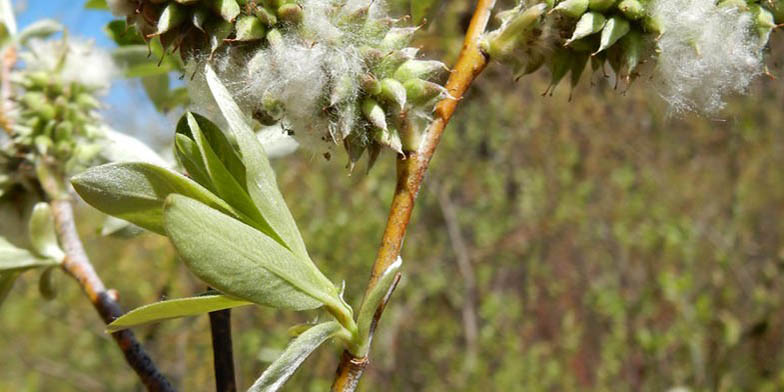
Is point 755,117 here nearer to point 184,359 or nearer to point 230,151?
point 184,359

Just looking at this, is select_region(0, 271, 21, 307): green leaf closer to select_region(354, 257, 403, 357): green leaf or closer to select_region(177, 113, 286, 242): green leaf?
select_region(177, 113, 286, 242): green leaf

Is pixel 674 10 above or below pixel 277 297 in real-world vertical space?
above

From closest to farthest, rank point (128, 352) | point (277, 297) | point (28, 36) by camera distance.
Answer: point (277, 297), point (128, 352), point (28, 36)

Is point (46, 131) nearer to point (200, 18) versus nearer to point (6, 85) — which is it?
point (6, 85)

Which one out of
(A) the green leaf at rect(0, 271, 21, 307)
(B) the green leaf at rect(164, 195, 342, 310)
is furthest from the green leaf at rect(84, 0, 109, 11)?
(B) the green leaf at rect(164, 195, 342, 310)

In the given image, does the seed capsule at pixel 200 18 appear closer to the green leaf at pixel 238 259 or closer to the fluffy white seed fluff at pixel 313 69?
the fluffy white seed fluff at pixel 313 69

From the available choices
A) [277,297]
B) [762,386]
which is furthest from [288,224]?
[762,386]

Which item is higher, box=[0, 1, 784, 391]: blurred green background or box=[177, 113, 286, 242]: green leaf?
box=[177, 113, 286, 242]: green leaf
